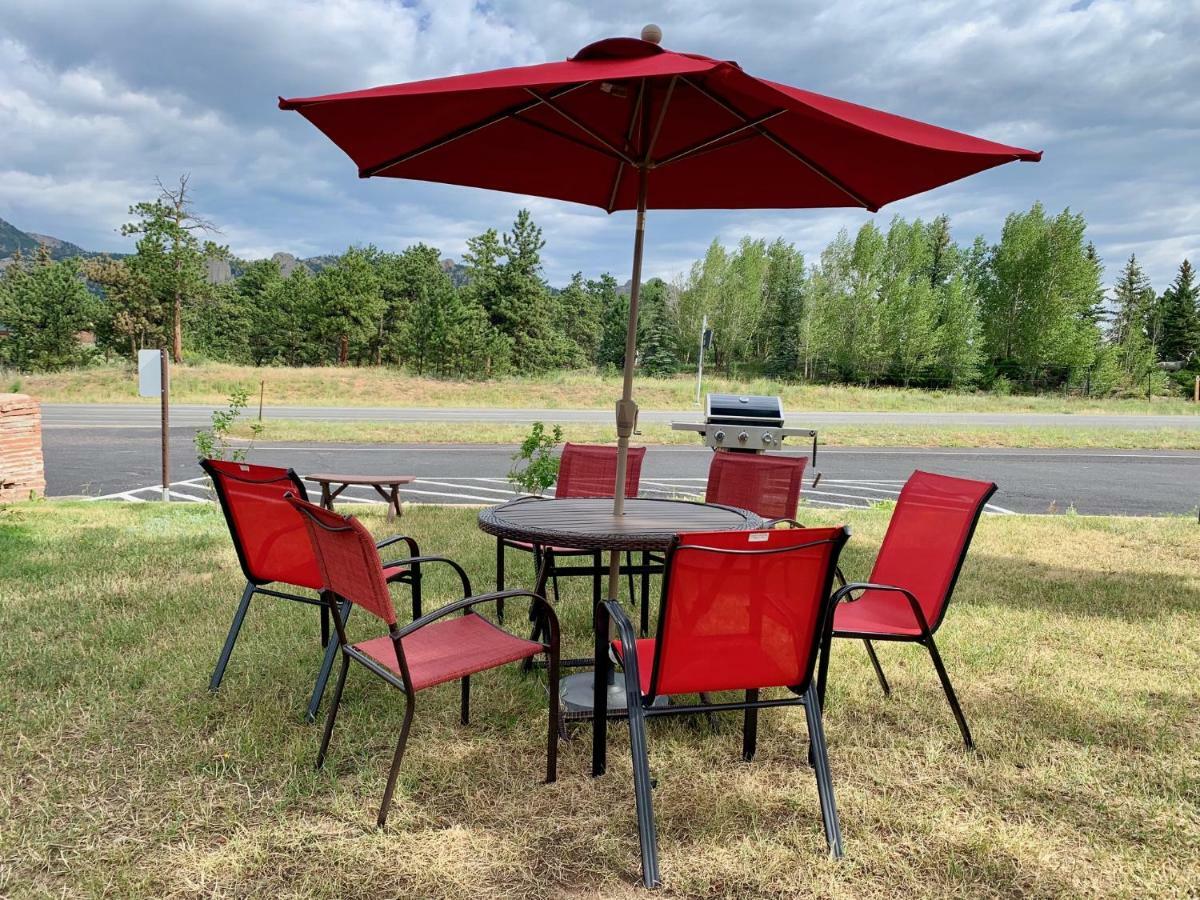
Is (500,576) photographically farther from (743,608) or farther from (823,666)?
(743,608)

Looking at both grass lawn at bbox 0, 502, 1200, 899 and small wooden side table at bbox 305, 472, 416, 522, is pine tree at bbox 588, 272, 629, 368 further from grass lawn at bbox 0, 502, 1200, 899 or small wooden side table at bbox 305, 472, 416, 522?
grass lawn at bbox 0, 502, 1200, 899

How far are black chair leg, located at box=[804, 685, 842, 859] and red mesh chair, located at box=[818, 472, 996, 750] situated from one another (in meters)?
0.24

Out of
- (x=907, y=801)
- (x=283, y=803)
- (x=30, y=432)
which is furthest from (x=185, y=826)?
(x=30, y=432)

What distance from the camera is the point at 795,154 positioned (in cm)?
330

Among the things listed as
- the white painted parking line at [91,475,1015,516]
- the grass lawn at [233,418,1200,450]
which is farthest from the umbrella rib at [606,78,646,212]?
the grass lawn at [233,418,1200,450]

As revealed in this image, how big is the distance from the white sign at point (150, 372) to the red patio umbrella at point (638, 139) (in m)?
4.88

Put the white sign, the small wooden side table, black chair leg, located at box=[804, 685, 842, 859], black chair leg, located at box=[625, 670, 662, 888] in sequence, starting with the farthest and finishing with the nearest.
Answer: the white sign < the small wooden side table < black chair leg, located at box=[804, 685, 842, 859] < black chair leg, located at box=[625, 670, 662, 888]

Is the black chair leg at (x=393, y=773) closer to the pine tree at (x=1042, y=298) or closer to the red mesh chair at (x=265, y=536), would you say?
the red mesh chair at (x=265, y=536)

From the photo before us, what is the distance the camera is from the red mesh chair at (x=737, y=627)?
2094 millimetres

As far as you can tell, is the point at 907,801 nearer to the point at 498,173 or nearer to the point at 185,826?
the point at 185,826

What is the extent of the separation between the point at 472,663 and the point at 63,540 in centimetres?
468

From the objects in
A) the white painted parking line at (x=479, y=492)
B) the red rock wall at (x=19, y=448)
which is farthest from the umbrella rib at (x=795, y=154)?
the red rock wall at (x=19, y=448)

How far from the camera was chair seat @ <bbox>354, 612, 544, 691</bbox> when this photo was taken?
237cm

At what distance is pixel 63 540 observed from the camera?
5582 mm
